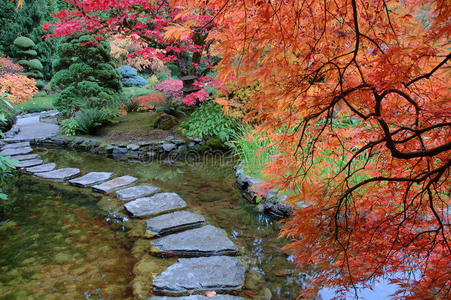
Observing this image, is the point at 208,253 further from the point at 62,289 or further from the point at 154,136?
the point at 154,136

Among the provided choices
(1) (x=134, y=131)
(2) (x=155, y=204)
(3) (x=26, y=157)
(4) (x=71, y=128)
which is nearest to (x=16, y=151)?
(3) (x=26, y=157)

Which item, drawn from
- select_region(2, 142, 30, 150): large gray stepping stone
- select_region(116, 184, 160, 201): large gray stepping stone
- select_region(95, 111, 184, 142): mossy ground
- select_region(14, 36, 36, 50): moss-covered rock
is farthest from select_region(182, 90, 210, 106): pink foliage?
select_region(14, 36, 36, 50): moss-covered rock

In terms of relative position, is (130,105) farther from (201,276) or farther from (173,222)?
(201,276)

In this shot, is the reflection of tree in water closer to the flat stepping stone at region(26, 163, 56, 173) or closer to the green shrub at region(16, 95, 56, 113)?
the flat stepping stone at region(26, 163, 56, 173)

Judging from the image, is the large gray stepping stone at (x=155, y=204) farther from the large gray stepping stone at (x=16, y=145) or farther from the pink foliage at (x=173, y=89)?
the pink foliage at (x=173, y=89)

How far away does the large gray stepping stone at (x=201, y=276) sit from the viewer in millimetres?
1853

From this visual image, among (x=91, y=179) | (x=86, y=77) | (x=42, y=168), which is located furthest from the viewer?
(x=86, y=77)

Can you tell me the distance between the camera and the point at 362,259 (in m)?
1.44

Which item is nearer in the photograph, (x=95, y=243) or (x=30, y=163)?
(x=95, y=243)

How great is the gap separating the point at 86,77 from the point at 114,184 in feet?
18.9

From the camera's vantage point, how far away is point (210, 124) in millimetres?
6363

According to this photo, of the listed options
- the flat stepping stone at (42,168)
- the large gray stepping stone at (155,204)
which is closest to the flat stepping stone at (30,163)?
the flat stepping stone at (42,168)

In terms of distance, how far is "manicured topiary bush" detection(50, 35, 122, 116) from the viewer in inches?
313

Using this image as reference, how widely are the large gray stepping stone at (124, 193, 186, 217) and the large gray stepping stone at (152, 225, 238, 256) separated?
22.7 inches
